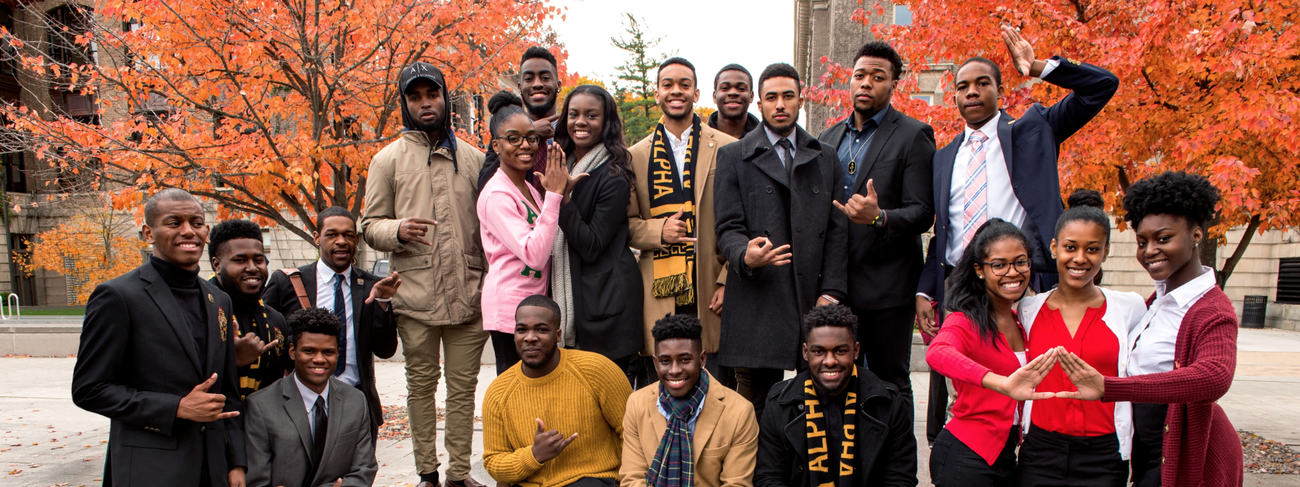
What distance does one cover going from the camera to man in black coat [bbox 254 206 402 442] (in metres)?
3.88

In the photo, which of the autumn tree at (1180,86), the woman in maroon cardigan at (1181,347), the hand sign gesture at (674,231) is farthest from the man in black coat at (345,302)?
the autumn tree at (1180,86)

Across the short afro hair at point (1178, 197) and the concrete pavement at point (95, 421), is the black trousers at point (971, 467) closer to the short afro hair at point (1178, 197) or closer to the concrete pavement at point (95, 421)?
the short afro hair at point (1178, 197)

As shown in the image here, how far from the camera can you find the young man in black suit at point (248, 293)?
11.4 ft

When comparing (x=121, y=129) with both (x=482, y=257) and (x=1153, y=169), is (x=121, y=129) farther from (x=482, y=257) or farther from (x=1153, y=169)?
(x=1153, y=169)

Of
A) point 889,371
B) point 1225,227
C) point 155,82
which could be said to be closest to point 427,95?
point 889,371

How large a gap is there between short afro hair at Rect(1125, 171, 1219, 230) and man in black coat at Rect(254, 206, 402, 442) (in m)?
3.44

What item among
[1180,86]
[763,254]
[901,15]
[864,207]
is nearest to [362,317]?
[763,254]

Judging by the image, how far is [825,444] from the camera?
304cm

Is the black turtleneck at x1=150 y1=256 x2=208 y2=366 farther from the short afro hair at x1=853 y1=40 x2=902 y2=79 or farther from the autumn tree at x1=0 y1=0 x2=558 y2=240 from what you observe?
the short afro hair at x1=853 y1=40 x2=902 y2=79

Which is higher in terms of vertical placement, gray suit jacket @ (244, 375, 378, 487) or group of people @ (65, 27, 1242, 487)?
group of people @ (65, 27, 1242, 487)

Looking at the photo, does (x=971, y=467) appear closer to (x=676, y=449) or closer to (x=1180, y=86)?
(x=676, y=449)

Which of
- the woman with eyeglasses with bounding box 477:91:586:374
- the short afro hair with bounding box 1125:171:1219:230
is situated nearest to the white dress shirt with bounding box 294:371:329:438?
the woman with eyeglasses with bounding box 477:91:586:374

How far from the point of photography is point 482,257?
162 inches

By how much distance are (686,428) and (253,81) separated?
4.94 metres
